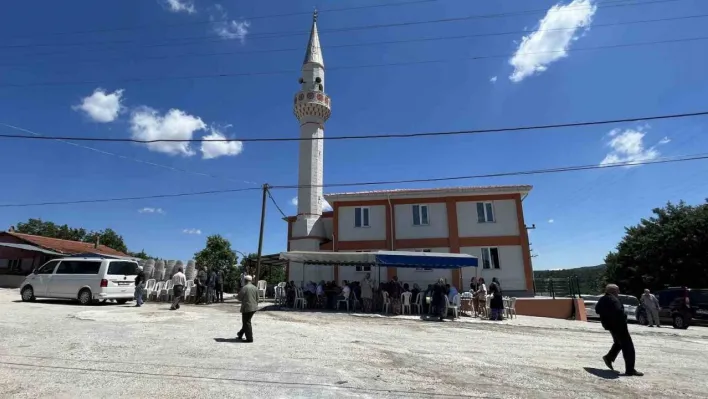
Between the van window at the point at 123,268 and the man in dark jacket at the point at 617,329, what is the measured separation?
16.9 meters

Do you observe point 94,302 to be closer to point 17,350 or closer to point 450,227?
point 17,350

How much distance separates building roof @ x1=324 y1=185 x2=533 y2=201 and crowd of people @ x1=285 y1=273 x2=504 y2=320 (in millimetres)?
6603

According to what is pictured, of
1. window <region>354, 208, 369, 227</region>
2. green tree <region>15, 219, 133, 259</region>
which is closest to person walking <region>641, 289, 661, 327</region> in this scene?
window <region>354, 208, 369, 227</region>

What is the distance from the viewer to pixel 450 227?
23016 mm

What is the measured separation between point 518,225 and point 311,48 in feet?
72.7

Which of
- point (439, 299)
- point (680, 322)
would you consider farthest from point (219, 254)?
point (680, 322)

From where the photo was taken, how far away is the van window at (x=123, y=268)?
1611cm

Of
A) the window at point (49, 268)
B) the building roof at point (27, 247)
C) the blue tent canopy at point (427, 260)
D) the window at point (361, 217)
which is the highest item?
the window at point (361, 217)

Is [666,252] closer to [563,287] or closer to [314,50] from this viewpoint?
[563,287]

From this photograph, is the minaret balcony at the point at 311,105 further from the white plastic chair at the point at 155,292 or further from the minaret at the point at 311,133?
the white plastic chair at the point at 155,292

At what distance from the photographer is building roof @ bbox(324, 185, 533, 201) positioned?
22.7 metres

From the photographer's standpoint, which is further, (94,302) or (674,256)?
(674,256)

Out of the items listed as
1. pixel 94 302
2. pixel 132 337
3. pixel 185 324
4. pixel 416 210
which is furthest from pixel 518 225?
pixel 94 302

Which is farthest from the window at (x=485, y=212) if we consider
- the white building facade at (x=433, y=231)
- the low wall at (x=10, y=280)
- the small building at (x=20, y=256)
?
the low wall at (x=10, y=280)
